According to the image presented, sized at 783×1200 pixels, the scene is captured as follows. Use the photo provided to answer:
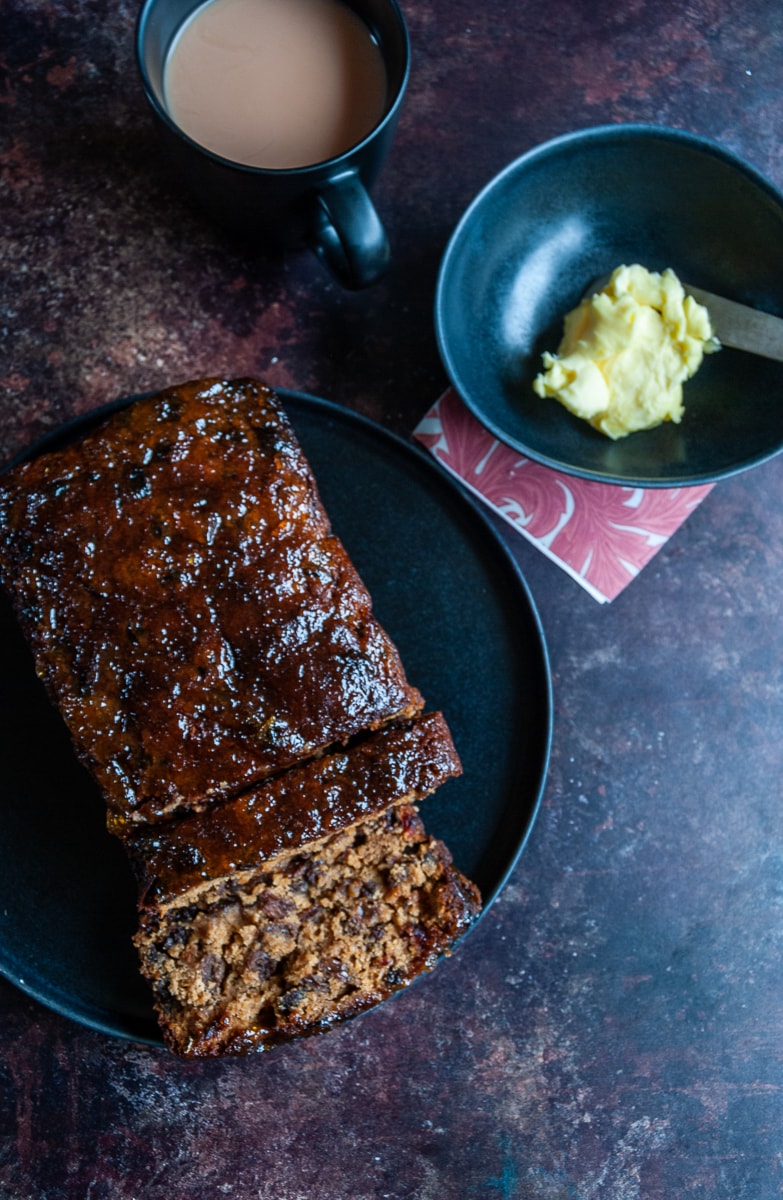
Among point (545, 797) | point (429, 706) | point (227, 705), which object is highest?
point (227, 705)

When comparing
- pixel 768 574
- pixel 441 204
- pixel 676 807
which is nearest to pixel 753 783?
pixel 676 807

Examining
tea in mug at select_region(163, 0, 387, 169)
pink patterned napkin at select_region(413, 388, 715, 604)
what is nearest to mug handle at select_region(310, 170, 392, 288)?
tea in mug at select_region(163, 0, 387, 169)

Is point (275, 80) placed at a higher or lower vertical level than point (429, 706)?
higher

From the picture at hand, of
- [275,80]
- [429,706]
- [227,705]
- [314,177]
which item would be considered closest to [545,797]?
[429,706]

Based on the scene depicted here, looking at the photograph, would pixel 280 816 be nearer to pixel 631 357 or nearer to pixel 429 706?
pixel 429 706

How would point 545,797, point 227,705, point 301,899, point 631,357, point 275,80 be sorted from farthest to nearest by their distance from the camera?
point 545,797 → point 631,357 → point 275,80 → point 301,899 → point 227,705

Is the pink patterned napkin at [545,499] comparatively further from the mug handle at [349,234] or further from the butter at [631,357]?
the mug handle at [349,234]

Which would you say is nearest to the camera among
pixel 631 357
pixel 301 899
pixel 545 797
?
pixel 301 899

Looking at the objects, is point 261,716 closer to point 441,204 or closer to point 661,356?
point 661,356
